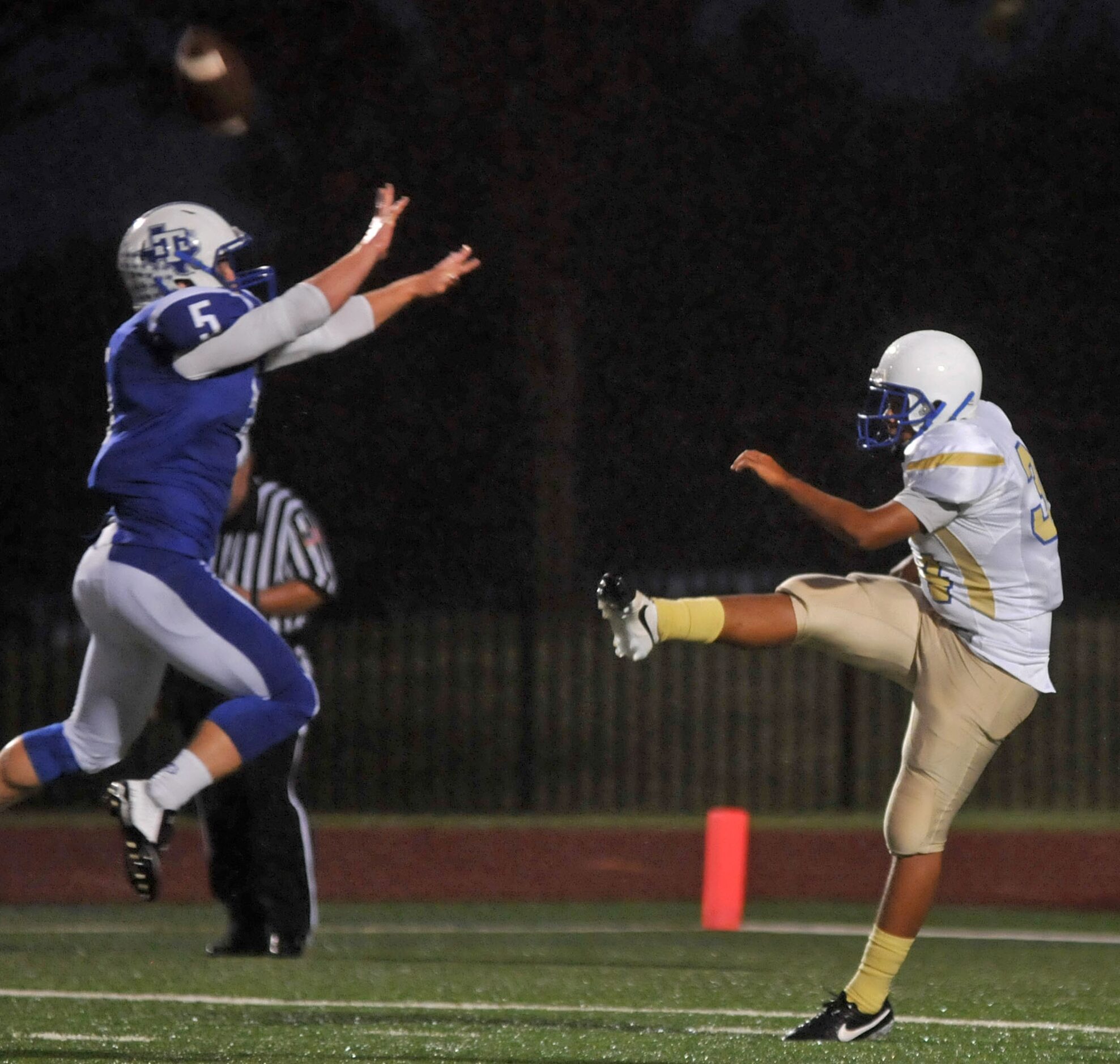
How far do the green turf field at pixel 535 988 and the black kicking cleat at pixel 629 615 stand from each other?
0.93 meters

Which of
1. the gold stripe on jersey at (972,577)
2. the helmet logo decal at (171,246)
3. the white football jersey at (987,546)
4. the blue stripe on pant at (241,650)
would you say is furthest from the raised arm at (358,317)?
the gold stripe on jersey at (972,577)

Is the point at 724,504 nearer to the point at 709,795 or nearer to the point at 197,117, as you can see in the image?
the point at 709,795

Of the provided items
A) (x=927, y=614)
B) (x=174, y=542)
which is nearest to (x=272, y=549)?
(x=174, y=542)

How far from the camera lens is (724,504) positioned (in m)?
16.3

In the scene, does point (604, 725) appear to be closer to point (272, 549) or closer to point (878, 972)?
point (272, 549)

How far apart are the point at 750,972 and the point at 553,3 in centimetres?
941

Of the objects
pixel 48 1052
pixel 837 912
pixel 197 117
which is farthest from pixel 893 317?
pixel 48 1052

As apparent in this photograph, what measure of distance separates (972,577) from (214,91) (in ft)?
11.1

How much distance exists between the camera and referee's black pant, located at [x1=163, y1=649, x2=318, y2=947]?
6.53 m

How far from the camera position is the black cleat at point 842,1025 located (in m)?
4.87

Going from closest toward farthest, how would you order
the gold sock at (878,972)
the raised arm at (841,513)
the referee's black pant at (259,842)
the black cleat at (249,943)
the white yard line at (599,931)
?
the raised arm at (841,513) → the gold sock at (878,972) → the referee's black pant at (259,842) → the black cleat at (249,943) → the white yard line at (599,931)

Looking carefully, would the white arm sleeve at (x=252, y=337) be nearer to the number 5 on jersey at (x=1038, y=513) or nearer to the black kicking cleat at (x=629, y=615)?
the black kicking cleat at (x=629, y=615)

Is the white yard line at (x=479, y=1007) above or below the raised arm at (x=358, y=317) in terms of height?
below

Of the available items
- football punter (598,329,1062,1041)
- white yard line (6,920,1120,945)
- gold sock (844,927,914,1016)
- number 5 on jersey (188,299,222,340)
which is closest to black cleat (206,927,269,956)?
white yard line (6,920,1120,945)
